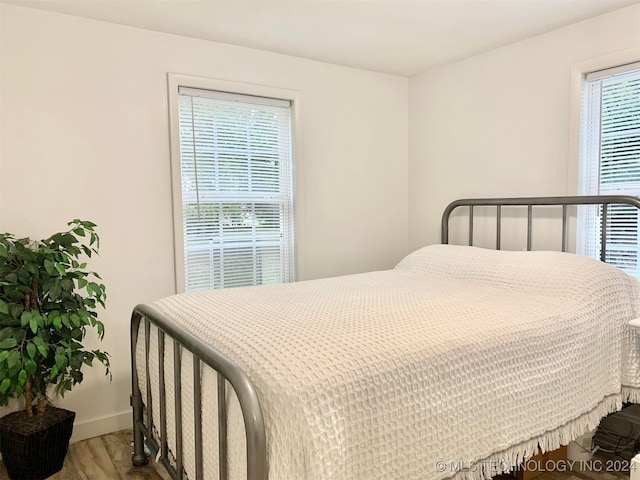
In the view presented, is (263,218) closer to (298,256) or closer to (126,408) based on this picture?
(298,256)

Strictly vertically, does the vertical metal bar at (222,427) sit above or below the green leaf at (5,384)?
above

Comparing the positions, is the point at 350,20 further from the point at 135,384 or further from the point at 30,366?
the point at 30,366

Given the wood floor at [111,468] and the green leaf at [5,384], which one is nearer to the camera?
the green leaf at [5,384]

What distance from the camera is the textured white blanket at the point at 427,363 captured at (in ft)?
3.92

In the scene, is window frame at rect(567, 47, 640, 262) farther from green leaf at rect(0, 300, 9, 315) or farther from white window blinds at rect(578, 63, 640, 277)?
green leaf at rect(0, 300, 9, 315)

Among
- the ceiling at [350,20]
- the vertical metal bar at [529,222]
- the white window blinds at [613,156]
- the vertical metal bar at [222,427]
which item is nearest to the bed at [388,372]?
the vertical metal bar at [222,427]

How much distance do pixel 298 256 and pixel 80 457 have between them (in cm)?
164

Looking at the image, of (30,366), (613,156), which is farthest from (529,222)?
(30,366)

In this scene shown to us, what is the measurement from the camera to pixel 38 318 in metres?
1.93

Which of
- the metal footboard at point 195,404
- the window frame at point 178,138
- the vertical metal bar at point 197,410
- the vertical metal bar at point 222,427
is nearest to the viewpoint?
the metal footboard at point 195,404

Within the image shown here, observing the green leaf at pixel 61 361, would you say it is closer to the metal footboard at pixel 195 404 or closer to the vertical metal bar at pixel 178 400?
the metal footboard at pixel 195 404

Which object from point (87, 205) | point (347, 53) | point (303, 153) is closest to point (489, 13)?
point (347, 53)

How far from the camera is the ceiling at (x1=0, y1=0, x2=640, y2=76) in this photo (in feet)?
7.49

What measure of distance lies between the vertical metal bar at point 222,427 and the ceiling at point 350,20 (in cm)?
182
